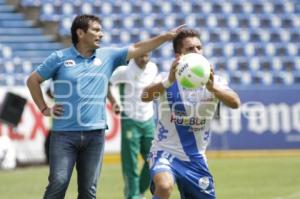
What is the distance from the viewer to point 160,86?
7949mm

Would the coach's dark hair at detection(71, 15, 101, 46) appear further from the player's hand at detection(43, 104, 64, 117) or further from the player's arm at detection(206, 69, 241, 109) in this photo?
the player's arm at detection(206, 69, 241, 109)

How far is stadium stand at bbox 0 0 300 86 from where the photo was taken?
990 inches

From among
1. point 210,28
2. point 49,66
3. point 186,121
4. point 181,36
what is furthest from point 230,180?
point 210,28

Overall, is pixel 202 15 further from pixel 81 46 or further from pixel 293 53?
pixel 81 46

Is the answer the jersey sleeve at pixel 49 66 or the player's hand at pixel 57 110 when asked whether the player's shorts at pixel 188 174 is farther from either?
the jersey sleeve at pixel 49 66

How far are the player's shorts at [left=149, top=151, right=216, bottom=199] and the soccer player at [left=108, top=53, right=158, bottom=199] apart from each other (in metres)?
4.26

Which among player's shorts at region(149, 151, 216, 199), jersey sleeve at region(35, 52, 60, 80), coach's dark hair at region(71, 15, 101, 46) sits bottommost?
player's shorts at region(149, 151, 216, 199)

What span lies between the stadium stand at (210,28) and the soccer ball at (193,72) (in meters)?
16.9

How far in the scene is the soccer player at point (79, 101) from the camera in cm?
873

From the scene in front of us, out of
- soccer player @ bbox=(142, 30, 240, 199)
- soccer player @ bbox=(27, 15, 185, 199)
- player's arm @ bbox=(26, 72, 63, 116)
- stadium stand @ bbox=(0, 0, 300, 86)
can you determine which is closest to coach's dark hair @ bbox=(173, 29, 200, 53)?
soccer player @ bbox=(142, 30, 240, 199)

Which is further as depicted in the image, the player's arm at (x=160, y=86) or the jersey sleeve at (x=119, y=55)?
the jersey sleeve at (x=119, y=55)

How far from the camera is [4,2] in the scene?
86.4 feet

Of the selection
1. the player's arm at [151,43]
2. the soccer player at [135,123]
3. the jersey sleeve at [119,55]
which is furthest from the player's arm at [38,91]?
the soccer player at [135,123]

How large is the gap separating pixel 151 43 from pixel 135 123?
4459 mm
